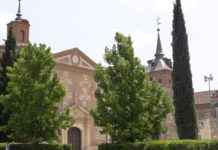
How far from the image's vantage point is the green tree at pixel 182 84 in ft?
70.1

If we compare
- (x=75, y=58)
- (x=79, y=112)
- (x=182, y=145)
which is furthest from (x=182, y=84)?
(x=75, y=58)

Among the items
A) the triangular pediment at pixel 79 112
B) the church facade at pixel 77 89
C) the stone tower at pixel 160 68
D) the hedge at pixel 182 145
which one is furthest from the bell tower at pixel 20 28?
the hedge at pixel 182 145

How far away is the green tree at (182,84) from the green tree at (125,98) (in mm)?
1567

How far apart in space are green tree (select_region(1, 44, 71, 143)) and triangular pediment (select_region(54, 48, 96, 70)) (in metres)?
13.1

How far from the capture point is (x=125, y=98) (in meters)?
21.7

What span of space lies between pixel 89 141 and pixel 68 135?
1.93 meters

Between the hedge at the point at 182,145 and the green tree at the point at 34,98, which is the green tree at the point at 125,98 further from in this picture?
the hedge at the point at 182,145

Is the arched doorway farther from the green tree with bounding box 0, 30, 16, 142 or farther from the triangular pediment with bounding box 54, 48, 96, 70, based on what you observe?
the green tree with bounding box 0, 30, 16, 142

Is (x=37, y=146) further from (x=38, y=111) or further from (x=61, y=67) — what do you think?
(x=61, y=67)

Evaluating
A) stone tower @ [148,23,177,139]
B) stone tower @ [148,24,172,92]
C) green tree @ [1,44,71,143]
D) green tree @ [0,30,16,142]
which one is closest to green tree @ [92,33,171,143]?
green tree @ [1,44,71,143]

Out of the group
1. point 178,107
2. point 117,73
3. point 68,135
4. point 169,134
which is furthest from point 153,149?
point 169,134

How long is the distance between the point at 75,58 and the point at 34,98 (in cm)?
1603

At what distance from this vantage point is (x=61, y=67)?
35219 millimetres

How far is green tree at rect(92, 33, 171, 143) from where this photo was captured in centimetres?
2166
